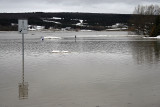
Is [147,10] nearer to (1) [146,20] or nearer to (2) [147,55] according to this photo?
(1) [146,20]

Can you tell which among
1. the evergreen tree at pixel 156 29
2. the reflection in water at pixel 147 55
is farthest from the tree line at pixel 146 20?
the reflection in water at pixel 147 55

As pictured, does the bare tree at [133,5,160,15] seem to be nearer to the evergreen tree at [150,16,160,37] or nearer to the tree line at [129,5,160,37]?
the tree line at [129,5,160,37]

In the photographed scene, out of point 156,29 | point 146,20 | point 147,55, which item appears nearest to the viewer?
point 147,55

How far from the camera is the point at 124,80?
1152 cm

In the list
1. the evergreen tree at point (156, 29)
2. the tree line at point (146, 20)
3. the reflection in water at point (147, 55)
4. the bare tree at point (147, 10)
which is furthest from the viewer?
the bare tree at point (147, 10)

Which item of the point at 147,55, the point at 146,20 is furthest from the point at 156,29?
the point at 147,55

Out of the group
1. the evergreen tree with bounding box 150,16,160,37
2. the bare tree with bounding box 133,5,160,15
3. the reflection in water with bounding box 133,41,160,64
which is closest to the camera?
the reflection in water with bounding box 133,41,160,64

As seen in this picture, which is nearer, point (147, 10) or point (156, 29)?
point (156, 29)

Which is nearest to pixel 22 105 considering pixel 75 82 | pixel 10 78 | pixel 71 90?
pixel 71 90

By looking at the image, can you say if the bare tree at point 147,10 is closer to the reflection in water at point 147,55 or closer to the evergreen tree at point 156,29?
the evergreen tree at point 156,29

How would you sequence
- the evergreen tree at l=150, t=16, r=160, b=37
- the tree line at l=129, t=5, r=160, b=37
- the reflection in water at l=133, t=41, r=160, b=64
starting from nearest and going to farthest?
the reflection in water at l=133, t=41, r=160, b=64 < the evergreen tree at l=150, t=16, r=160, b=37 < the tree line at l=129, t=5, r=160, b=37

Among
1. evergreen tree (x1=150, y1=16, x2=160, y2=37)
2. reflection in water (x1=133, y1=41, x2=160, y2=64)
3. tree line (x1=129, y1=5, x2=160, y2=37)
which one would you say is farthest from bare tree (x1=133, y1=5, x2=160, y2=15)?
reflection in water (x1=133, y1=41, x2=160, y2=64)

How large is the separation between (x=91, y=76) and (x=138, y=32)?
252ft

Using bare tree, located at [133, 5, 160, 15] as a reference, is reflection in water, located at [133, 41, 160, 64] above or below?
below
